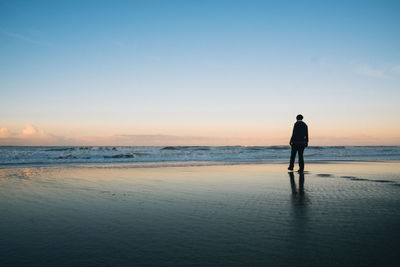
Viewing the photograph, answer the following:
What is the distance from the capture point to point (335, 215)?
3514 millimetres

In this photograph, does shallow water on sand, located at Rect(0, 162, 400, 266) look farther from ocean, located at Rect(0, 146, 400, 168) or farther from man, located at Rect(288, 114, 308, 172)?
ocean, located at Rect(0, 146, 400, 168)

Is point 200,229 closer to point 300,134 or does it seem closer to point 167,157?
point 300,134

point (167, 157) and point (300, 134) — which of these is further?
point (167, 157)

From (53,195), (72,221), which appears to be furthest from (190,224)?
(53,195)

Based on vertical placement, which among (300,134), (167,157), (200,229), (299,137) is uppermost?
(300,134)

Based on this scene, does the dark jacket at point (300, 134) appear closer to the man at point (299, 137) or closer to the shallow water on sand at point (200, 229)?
the man at point (299, 137)

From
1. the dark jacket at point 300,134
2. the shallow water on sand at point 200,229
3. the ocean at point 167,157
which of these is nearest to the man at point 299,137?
the dark jacket at point 300,134

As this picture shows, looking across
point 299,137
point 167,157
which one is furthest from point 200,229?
point 167,157

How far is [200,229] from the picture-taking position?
9.68 feet

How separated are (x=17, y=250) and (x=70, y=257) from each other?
0.54 meters

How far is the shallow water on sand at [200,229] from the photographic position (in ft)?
7.27

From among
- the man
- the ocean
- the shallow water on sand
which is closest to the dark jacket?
the man

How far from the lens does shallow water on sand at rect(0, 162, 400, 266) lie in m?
2.22

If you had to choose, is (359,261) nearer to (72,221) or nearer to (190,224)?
(190,224)
